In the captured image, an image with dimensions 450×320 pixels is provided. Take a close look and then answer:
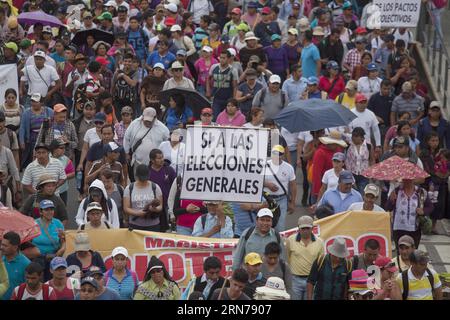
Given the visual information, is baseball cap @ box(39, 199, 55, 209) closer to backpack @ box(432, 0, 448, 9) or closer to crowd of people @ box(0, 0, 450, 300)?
crowd of people @ box(0, 0, 450, 300)

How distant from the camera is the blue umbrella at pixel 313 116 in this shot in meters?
20.3

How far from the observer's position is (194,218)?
17.8m

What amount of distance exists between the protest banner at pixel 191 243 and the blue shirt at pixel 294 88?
592 cm

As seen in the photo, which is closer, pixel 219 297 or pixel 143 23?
pixel 219 297

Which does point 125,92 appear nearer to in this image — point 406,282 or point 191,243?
point 191,243

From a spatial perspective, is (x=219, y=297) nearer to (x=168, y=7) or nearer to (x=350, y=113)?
(x=350, y=113)

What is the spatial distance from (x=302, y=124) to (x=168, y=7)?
778 centimetres

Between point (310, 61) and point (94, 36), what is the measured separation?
11.8 feet

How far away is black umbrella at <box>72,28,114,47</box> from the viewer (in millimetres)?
25578

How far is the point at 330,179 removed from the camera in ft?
62.0

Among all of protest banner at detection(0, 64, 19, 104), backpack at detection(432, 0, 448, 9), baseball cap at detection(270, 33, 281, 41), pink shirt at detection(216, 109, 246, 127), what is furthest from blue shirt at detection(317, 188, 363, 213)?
backpack at detection(432, 0, 448, 9)

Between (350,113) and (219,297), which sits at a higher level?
(350,113)

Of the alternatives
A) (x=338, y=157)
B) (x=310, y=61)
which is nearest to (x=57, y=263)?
(x=338, y=157)
